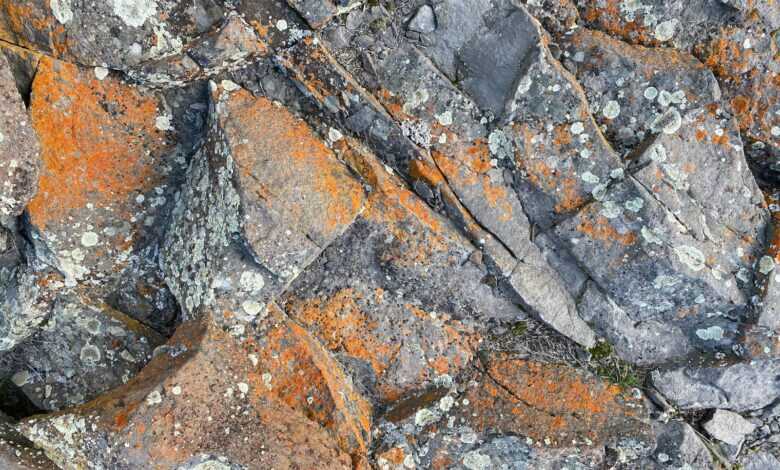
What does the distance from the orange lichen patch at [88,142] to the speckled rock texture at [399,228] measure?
0.02 m

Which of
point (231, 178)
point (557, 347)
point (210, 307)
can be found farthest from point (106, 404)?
point (557, 347)

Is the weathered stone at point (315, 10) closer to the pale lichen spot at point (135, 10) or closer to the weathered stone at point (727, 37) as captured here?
the pale lichen spot at point (135, 10)

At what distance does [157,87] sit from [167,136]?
438mm

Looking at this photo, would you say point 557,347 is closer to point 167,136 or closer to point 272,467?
point 272,467

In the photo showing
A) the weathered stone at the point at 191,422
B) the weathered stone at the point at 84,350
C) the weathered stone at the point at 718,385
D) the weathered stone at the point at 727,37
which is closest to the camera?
the weathered stone at the point at 191,422

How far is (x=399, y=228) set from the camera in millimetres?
5383

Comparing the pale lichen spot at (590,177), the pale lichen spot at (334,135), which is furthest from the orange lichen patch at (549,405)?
the pale lichen spot at (334,135)

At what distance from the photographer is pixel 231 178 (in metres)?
5.04

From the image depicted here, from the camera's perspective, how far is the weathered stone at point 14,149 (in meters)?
4.83

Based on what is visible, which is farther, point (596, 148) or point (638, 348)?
point (638, 348)

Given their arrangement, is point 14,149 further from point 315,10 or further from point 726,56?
point 726,56

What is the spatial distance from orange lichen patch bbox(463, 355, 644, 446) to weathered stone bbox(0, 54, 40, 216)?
4170 mm

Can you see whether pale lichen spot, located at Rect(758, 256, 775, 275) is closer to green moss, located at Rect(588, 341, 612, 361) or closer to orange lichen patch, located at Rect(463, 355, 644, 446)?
green moss, located at Rect(588, 341, 612, 361)

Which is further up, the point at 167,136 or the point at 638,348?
the point at 638,348
